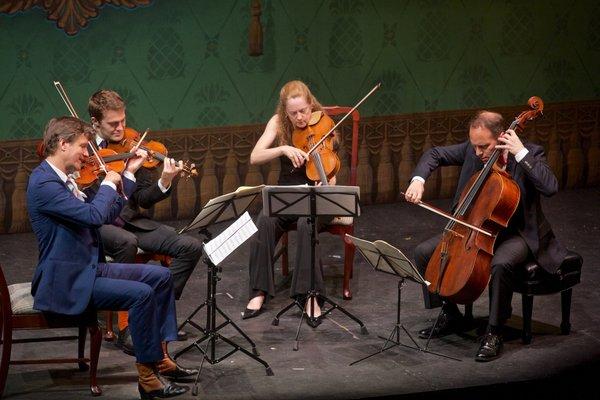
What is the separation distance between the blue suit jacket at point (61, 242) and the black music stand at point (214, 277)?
1.73 ft

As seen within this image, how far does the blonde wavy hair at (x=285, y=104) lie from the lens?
5875mm

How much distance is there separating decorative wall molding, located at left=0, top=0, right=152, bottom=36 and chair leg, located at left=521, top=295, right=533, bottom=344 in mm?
3450

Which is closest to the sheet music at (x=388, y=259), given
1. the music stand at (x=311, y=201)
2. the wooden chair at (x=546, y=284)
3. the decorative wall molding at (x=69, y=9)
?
the music stand at (x=311, y=201)

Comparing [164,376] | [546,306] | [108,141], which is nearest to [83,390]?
[164,376]

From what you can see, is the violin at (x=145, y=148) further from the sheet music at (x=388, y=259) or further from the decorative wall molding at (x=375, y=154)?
the decorative wall molding at (x=375, y=154)

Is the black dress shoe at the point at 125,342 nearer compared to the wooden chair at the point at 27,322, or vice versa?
the wooden chair at the point at 27,322

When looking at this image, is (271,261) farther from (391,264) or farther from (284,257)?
(391,264)

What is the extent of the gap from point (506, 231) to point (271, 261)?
1310 millimetres

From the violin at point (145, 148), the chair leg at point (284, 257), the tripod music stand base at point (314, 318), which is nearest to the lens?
the violin at point (145, 148)

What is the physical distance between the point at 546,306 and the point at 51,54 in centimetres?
360

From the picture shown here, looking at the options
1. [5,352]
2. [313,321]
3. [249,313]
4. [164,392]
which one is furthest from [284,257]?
[5,352]

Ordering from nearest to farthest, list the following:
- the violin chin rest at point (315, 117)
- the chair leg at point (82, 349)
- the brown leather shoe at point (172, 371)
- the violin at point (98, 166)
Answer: the brown leather shoe at point (172, 371) → the chair leg at point (82, 349) → the violin at point (98, 166) → the violin chin rest at point (315, 117)

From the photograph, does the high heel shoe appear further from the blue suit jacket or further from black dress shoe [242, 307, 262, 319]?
the blue suit jacket

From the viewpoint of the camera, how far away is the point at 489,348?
5.11 meters
